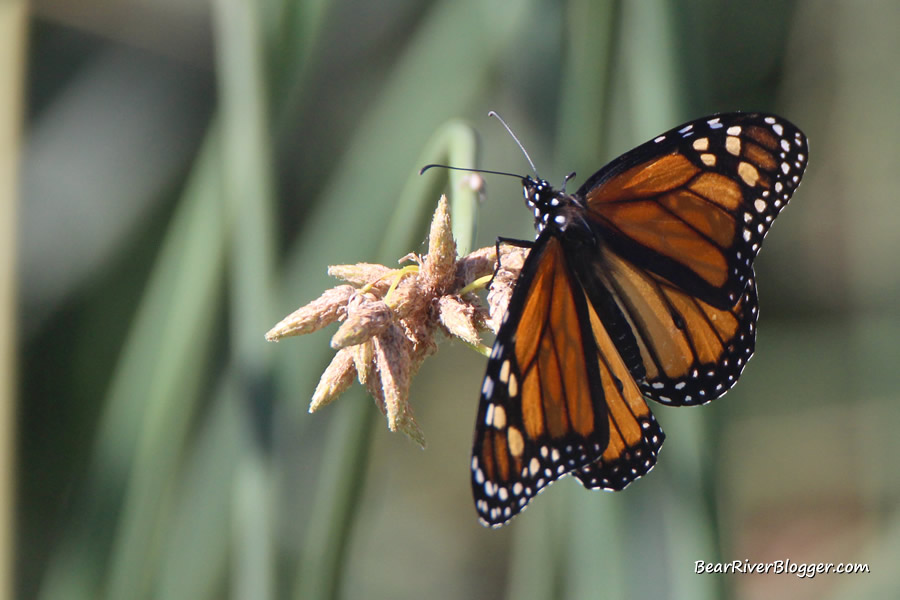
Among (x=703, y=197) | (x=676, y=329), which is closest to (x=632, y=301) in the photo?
(x=676, y=329)

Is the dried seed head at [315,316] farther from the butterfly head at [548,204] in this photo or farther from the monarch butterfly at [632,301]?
the butterfly head at [548,204]

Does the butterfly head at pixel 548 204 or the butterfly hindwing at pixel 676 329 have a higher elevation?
the butterfly head at pixel 548 204

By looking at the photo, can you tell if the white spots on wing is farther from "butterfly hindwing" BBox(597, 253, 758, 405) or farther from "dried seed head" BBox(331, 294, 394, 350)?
"butterfly hindwing" BBox(597, 253, 758, 405)

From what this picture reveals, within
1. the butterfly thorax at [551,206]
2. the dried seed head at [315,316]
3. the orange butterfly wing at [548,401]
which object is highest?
the butterfly thorax at [551,206]

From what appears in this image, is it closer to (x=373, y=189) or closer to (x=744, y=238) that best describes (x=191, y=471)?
(x=373, y=189)

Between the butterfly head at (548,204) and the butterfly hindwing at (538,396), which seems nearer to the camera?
the butterfly hindwing at (538,396)

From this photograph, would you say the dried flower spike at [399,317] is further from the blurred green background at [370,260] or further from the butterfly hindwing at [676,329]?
the butterfly hindwing at [676,329]

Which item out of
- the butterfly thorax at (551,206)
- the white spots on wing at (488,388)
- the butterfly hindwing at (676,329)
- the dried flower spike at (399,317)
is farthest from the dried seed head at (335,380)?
the butterfly hindwing at (676,329)
